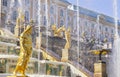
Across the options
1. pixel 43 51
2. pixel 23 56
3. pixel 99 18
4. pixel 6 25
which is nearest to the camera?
pixel 23 56

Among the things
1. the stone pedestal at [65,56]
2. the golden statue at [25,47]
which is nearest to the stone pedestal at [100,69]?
the golden statue at [25,47]

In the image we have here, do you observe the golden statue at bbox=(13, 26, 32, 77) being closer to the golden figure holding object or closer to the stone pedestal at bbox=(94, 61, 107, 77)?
the golden figure holding object

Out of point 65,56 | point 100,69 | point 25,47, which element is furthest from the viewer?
point 65,56

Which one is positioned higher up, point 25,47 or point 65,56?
point 25,47

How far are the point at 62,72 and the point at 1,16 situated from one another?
480 inches

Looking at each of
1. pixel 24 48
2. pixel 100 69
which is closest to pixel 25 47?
pixel 24 48

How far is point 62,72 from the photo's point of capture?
68.7 feet

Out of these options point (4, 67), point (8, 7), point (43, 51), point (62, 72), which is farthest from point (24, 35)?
point (8, 7)

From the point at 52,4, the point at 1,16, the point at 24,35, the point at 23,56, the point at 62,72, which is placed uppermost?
the point at 52,4

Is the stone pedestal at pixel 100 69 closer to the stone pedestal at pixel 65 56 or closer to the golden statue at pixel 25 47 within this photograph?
the golden statue at pixel 25 47

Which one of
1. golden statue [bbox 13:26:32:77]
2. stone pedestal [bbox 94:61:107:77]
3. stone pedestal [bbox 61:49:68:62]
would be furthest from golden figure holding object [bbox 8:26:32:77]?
stone pedestal [bbox 61:49:68:62]

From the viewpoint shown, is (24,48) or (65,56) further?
(65,56)

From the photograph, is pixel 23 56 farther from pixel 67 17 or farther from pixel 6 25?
pixel 67 17

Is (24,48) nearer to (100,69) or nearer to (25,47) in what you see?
(25,47)
